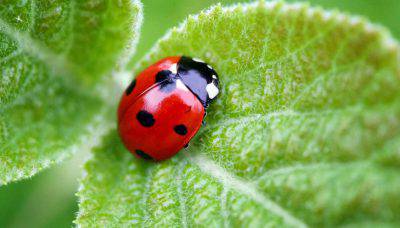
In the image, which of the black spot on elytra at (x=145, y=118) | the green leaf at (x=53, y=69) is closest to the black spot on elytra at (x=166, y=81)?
the black spot on elytra at (x=145, y=118)

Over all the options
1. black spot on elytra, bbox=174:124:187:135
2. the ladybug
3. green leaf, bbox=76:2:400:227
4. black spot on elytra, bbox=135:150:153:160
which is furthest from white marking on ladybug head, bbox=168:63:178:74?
black spot on elytra, bbox=135:150:153:160

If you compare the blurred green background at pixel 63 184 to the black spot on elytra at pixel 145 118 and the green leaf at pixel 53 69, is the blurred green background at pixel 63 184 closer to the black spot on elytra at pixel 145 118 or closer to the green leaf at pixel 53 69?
the green leaf at pixel 53 69

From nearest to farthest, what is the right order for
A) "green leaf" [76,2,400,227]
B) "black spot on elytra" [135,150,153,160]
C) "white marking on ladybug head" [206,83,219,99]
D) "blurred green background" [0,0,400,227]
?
"green leaf" [76,2,400,227] → "white marking on ladybug head" [206,83,219,99] → "black spot on elytra" [135,150,153,160] → "blurred green background" [0,0,400,227]

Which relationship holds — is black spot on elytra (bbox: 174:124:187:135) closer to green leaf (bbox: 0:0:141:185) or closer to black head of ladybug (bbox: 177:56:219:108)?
black head of ladybug (bbox: 177:56:219:108)

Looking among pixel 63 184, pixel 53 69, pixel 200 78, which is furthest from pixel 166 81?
pixel 63 184

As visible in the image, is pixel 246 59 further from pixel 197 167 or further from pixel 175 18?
pixel 175 18
